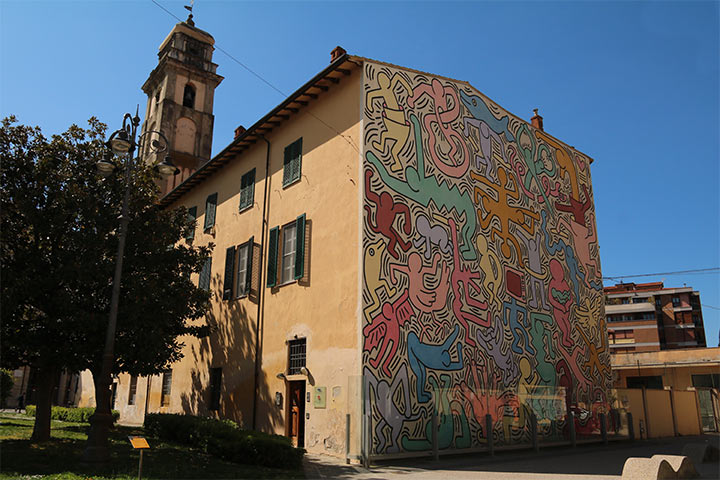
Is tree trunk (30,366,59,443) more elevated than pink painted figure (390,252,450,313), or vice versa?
pink painted figure (390,252,450,313)

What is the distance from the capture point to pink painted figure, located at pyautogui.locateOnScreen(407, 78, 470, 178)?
16203 millimetres

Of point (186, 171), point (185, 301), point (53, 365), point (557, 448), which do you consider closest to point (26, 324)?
point (53, 365)

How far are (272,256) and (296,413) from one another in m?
4.85

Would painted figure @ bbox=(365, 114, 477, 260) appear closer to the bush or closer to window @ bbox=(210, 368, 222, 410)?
the bush

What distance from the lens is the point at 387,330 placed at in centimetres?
1347

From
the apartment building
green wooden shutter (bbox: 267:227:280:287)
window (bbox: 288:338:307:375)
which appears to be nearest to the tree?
green wooden shutter (bbox: 267:227:280:287)

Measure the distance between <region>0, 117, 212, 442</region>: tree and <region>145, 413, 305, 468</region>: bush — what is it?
7.36 ft

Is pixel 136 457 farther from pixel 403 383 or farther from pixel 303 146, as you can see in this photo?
pixel 303 146

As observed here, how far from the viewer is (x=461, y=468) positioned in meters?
12.1

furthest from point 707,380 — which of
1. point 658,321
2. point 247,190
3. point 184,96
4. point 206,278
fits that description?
point 658,321

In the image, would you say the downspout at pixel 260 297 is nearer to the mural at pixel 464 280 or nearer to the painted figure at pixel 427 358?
the mural at pixel 464 280

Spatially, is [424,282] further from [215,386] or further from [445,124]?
[215,386]

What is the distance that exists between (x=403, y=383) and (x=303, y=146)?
7898 millimetres

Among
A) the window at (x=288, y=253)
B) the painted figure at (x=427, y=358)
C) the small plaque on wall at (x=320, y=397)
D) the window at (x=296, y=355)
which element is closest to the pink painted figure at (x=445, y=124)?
the window at (x=288, y=253)
